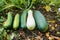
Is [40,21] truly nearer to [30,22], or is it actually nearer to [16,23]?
[30,22]

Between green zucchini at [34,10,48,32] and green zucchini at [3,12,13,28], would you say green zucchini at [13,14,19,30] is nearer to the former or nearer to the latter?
green zucchini at [3,12,13,28]

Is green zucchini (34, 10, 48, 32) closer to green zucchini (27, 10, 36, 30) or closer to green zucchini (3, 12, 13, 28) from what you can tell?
green zucchini (27, 10, 36, 30)

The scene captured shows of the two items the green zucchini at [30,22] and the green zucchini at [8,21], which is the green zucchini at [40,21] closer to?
the green zucchini at [30,22]

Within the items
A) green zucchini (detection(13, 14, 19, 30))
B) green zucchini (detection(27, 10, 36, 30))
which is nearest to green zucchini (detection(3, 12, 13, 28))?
green zucchini (detection(13, 14, 19, 30))

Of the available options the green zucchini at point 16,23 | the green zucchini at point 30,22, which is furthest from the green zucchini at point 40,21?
the green zucchini at point 16,23

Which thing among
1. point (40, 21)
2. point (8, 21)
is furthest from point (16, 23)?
point (40, 21)

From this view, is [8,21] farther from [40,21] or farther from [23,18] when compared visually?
[40,21]

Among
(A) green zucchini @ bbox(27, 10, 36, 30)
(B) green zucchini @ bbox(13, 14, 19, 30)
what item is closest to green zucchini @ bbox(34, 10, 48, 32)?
(A) green zucchini @ bbox(27, 10, 36, 30)

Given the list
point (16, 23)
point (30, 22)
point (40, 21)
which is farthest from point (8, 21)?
point (40, 21)
